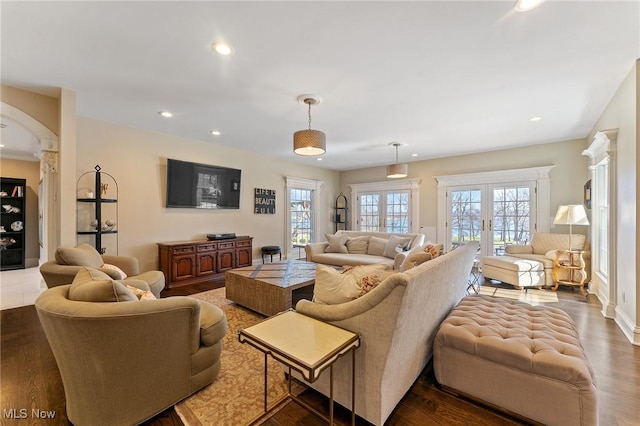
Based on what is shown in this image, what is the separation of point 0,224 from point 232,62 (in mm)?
7193

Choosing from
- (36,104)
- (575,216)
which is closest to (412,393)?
(575,216)

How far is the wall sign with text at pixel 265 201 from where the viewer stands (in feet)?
19.7

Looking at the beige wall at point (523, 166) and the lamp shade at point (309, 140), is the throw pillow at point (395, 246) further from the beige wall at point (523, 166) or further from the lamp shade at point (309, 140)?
the lamp shade at point (309, 140)

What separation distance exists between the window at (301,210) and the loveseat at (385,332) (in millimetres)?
5063

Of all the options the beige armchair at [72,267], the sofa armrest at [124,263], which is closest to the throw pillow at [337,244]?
the beige armchair at [72,267]

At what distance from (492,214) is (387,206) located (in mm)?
2486

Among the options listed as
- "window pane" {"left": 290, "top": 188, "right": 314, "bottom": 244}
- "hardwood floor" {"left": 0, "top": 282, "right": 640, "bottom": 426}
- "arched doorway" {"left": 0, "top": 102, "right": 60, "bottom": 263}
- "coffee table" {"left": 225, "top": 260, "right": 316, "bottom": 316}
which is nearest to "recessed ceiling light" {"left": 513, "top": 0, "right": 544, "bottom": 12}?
"hardwood floor" {"left": 0, "top": 282, "right": 640, "bottom": 426}

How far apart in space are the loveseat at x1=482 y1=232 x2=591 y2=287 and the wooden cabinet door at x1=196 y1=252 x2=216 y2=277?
501 cm

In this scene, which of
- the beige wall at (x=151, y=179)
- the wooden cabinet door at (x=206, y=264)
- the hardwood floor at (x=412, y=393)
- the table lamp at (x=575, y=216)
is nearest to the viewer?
the hardwood floor at (x=412, y=393)

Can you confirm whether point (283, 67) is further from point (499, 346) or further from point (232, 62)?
point (499, 346)

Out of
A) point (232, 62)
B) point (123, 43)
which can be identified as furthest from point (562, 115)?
point (123, 43)

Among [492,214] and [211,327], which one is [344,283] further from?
[492,214]

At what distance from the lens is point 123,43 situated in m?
2.10

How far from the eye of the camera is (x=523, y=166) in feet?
17.4
